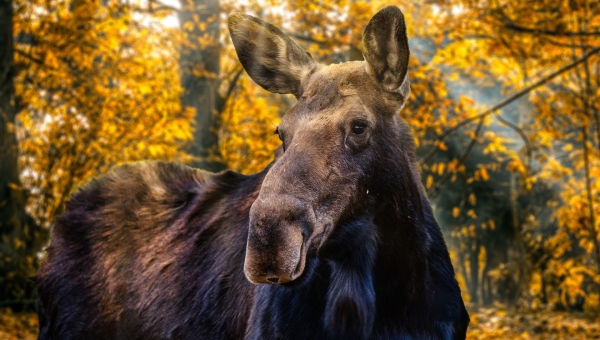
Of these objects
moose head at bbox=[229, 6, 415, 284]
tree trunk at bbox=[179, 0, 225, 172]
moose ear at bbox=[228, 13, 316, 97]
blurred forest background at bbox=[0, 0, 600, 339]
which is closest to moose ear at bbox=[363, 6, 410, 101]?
moose head at bbox=[229, 6, 415, 284]

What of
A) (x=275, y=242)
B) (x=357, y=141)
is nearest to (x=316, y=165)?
(x=357, y=141)

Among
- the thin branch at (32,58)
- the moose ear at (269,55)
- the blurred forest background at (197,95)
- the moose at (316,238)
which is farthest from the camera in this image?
the thin branch at (32,58)

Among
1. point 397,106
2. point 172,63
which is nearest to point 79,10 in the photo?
point 172,63

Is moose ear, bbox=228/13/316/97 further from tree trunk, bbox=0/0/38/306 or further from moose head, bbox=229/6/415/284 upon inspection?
tree trunk, bbox=0/0/38/306

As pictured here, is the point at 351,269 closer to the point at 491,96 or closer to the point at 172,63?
the point at 172,63

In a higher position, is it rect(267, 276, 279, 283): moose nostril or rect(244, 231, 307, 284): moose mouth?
rect(244, 231, 307, 284): moose mouth

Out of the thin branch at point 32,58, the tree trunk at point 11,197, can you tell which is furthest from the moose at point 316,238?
the thin branch at point 32,58

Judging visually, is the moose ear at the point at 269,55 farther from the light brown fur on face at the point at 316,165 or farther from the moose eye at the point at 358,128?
the moose eye at the point at 358,128

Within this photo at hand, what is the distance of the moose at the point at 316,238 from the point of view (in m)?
2.54

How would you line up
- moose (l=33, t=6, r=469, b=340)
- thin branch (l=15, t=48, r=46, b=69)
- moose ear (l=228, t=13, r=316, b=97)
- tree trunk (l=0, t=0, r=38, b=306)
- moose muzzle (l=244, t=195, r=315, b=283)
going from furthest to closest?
thin branch (l=15, t=48, r=46, b=69)
tree trunk (l=0, t=0, r=38, b=306)
moose ear (l=228, t=13, r=316, b=97)
moose (l=33, t=6, r=469, b=340)
moose muzzle (l=244, t=195, r=315, b=283)

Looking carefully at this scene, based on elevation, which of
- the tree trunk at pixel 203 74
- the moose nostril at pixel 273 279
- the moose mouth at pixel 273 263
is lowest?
the moose nostril at pixel 273 279

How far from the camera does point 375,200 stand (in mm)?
2861

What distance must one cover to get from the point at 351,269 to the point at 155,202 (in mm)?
1905

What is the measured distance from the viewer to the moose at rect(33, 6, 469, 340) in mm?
2541
